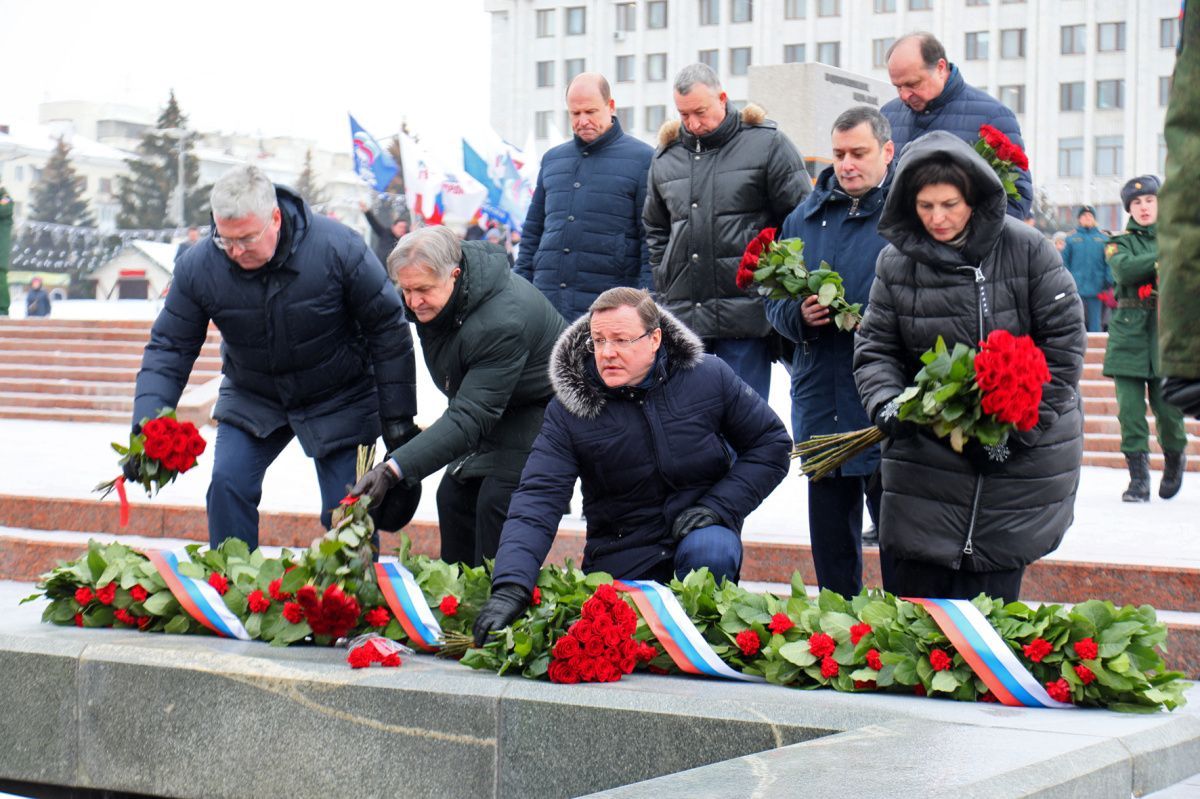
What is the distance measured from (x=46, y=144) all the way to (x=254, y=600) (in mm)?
88373

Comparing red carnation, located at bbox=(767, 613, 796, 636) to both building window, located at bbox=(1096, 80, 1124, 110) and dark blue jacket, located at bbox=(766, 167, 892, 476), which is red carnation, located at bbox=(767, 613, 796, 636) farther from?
building window, located at bbox=(1096, 80, 1124, 110)

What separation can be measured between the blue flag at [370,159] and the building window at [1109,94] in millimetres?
40668

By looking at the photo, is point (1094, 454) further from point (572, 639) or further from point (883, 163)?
point (572, 639)

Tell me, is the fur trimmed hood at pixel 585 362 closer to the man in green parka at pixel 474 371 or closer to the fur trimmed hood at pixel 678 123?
the man in green parka at pixel 474 371

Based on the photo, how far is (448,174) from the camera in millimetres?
25312

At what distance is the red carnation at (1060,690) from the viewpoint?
3.93 m

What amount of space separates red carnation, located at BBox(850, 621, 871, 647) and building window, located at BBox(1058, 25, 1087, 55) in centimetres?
6129

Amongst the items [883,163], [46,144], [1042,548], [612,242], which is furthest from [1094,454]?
[46,144]

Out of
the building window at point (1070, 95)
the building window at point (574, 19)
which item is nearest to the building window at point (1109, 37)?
the building window at point (1070, 95)

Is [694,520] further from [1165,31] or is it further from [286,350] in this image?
[1165,31]

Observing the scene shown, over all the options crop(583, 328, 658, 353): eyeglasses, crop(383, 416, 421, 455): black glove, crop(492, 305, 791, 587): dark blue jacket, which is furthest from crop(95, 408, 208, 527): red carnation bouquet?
crop(583, 328, 658, 353): eyeglasses

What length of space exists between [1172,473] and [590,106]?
3493 millimetres

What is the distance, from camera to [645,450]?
15.6ft

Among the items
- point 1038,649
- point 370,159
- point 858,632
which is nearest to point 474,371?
point 858,632
